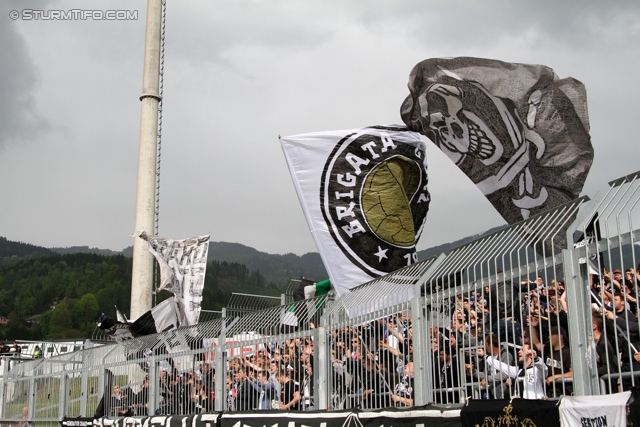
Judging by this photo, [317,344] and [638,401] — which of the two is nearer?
[638,401]

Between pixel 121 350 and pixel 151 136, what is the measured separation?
21.5m

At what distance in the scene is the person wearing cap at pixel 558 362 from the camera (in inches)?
254

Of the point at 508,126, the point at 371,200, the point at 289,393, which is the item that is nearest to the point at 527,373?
the point at 289,393

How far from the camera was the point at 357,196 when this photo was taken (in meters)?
13.7

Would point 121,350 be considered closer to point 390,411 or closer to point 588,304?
point 390,411

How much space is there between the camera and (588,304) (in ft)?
20.5

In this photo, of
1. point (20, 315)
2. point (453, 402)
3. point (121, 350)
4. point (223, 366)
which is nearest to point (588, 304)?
point (453, 402)

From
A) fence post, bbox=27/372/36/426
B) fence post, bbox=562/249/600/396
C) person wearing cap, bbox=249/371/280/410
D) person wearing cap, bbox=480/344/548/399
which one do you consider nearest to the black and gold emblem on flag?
person wearing cap, bbox=249/371/280/410

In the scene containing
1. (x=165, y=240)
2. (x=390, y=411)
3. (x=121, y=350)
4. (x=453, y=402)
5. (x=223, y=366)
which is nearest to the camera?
(x=453, y=402)

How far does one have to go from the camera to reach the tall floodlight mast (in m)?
35.5

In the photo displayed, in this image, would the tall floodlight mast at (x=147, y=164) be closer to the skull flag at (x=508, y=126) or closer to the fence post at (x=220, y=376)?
the fence post at (x=220, y=376)

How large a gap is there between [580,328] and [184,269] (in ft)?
56.3

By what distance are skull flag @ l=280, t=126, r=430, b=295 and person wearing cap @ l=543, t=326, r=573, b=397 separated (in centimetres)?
616

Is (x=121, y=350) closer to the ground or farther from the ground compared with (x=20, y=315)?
closer to the ground
